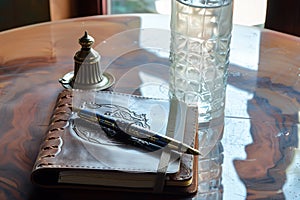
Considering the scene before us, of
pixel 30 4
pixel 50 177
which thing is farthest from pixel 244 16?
pixel 50 177

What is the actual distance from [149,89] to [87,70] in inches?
5.5

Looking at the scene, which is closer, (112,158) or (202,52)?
(112,158)

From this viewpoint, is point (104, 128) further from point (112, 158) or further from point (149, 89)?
point (149, 89)

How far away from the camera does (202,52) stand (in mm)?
1053

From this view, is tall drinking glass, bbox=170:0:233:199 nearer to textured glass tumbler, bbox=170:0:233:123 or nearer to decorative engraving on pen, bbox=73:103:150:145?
textured glass tumbler, bbox=170:0:233:123

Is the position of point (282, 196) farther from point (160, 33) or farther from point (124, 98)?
point (160, 33)

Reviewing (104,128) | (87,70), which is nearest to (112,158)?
(104,128)

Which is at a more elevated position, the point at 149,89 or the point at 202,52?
the point at 202,52

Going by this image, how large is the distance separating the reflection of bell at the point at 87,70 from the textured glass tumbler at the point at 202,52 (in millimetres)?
155

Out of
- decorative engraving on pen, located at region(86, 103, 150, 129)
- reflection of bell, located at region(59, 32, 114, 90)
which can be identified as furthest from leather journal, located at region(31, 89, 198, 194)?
reflection of bell, located at region(59, 32, 114, 90)

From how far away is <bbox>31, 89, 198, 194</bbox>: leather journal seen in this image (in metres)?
0.83

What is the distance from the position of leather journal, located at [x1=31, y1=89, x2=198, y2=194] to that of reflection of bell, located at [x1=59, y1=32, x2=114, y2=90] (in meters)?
0.13

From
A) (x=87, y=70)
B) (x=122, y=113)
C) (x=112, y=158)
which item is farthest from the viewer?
(x=87, y=70)

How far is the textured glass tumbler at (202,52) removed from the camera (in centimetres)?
103
